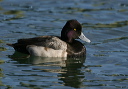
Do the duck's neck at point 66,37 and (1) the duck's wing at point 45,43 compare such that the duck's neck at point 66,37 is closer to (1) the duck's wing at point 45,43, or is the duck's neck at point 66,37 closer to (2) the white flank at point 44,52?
(1) the duck's wing at point 45,43

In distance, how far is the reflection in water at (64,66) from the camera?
10.7 m

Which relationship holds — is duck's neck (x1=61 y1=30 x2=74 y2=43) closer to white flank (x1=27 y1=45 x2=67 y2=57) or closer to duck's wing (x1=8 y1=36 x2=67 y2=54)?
duck's wing (x1=8 y1=36 x2=67 y2=54)

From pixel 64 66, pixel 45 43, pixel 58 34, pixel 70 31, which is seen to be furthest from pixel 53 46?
pixel 58 34

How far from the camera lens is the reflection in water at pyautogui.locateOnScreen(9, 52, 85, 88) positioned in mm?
10723

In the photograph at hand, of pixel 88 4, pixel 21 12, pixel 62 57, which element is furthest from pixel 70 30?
pixel 88 4

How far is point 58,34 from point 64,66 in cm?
345

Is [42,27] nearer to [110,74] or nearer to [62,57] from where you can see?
[62,57]

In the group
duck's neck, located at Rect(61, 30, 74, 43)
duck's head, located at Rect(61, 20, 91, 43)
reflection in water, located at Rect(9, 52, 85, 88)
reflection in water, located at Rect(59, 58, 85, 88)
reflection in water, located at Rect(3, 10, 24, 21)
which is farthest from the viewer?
reflection in water, located at Rect(3, 10, 24, 21)

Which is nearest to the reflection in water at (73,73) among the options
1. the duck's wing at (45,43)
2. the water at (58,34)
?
the water at (58,34)

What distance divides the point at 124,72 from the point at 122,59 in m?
1.34

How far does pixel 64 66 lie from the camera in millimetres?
12141

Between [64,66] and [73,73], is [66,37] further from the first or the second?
[73,73]

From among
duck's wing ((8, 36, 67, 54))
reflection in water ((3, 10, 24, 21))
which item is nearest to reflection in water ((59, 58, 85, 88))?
duck's wing ((8, 36, 67, 54))

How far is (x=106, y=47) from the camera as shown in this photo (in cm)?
1402
